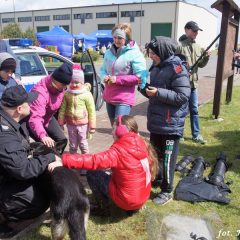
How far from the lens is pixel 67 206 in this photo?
107 inches

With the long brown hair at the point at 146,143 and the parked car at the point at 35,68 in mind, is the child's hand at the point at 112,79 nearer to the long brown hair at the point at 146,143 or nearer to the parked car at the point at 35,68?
the long brown hair at the point at 146,143

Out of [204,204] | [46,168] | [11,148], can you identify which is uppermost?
[11,148]

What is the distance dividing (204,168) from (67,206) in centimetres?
281

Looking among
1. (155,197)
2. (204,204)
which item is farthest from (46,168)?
(204,204)

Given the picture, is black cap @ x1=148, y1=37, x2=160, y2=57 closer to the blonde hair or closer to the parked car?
the blonde hair

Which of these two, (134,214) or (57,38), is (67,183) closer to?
(134,214)

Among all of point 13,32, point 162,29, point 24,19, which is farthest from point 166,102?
point 24,19

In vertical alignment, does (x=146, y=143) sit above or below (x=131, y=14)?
below

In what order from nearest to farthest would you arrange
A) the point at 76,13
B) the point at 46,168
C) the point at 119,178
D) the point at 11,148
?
the point at 11,148
the point at 46,168
the point at 119,178
the point at 76,13

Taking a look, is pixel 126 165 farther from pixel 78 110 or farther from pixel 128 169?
pixel 78 110

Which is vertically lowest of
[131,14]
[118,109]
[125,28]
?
[118,109]

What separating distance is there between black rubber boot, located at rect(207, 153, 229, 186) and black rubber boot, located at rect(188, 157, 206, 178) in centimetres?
14

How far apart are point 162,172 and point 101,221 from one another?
3.42ft

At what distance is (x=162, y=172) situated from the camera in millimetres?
4223
